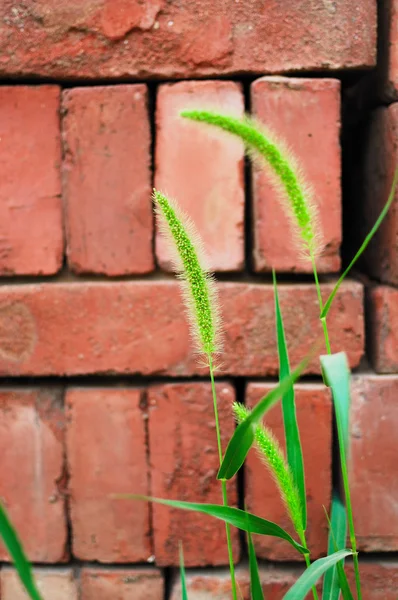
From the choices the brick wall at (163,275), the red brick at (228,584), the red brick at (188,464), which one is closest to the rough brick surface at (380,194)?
the brick wall at (163,275)

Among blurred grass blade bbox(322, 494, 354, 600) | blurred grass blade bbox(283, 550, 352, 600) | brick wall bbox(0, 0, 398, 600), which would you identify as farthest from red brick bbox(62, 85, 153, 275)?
blurred grass blade bbox(283, 550, 352, 600)

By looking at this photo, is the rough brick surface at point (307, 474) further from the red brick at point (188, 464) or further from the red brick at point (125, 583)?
the red brick at point (125, 583)

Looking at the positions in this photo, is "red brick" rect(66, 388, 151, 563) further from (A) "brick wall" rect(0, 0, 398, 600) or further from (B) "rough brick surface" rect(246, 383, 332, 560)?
(B) "rough brick surface" rect(246, 383, 332, 560)

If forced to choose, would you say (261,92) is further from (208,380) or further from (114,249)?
(208,380)

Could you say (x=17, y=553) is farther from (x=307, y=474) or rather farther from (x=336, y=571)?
(x=307, y=474)

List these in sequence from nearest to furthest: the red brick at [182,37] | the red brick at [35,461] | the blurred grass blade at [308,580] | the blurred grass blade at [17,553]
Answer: the blurred grass blade at [17,553] < the blurred grass blade at [308,580] < the red brick at [182,37] < the red brick at [35,461]

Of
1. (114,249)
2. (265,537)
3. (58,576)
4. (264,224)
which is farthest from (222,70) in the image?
(58,576)

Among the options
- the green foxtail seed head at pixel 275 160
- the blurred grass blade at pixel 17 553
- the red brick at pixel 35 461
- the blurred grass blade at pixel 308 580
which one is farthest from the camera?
the red brick at pixel 35 461
